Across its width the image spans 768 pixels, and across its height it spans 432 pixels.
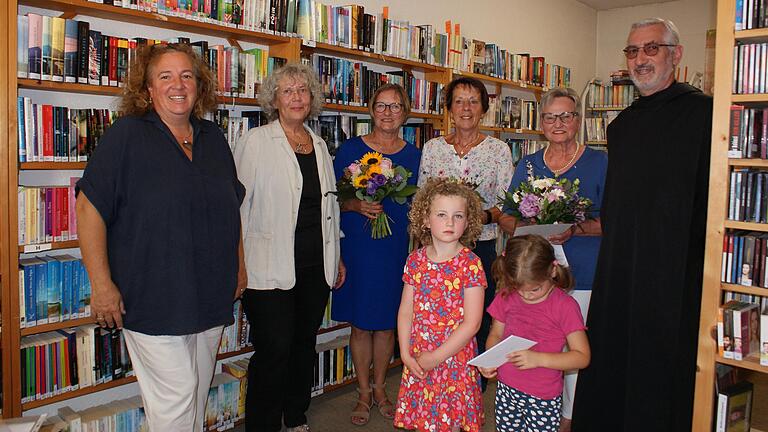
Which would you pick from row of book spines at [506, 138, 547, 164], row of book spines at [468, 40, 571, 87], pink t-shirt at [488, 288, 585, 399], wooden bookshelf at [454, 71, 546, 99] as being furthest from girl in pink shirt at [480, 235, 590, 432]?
row of book spines at [506, 138, 547, 164]

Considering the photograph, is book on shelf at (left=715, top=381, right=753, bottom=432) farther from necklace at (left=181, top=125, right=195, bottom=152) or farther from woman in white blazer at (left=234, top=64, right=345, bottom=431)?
necklace at (left=181, top=125, right=195, bottom=152)

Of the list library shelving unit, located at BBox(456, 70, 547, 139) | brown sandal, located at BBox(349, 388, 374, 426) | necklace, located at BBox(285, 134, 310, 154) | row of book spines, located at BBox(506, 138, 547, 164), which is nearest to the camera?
necklace, located at BBox(285, 134, 310, 154)

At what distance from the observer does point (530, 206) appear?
271 centimetres

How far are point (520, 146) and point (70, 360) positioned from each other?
4.86 meters

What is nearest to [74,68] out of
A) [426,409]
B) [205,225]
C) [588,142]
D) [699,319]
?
[205,225]

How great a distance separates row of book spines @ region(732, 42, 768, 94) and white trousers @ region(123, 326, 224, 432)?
2.37m

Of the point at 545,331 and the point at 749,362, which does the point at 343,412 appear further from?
the point at 749,362

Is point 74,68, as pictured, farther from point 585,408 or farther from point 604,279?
point 585,408

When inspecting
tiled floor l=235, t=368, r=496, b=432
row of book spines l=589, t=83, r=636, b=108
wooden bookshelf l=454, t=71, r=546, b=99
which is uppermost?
row of book spines l=589, t=83, r=636, b=108

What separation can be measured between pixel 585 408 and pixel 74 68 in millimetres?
2815

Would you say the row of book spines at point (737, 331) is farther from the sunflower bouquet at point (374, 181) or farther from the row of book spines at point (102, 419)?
the row of book spines at point (102, 419)

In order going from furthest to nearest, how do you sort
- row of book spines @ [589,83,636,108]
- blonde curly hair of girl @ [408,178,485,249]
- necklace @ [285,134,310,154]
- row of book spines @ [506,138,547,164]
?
row of book spines @ [589,83,636,108] < row of book spines @ [506,138,547,164] < necklace @ [285,134,310,154] < blonde curly hair of girl @ [408,178,485,249]

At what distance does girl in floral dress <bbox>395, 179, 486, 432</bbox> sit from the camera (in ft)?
7.98

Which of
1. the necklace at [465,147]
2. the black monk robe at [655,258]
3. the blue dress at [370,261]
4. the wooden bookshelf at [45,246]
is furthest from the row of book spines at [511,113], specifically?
the wooden bookshelf at [45,246]
